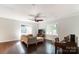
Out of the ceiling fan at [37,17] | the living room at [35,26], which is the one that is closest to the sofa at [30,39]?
the living room at [35,26]

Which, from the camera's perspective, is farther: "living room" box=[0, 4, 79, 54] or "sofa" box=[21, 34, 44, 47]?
"sofa" box=[21, 34, 44, 47]

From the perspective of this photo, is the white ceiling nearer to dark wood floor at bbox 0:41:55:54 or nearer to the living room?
the living room

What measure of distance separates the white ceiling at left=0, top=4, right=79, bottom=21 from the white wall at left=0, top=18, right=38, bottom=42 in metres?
0.12

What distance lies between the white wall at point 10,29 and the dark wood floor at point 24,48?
0.45 feet

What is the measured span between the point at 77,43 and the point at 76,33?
0.22 m

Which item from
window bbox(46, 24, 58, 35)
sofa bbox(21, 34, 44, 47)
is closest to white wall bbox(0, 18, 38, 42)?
sofa bbox(21, 34, 44, 47)

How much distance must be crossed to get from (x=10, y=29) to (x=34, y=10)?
72 centimetres

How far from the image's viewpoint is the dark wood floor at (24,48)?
2.12 meters

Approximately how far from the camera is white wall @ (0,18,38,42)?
6.95 ft

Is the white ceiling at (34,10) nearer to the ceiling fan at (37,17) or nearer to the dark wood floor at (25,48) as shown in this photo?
the ceiling fan at (37,17)

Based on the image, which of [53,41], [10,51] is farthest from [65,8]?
[10,51]

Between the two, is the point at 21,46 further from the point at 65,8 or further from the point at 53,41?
the point at 65,8

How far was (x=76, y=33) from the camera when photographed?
2.10 metres
